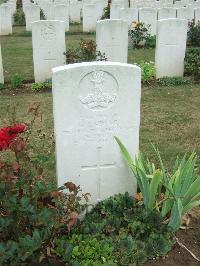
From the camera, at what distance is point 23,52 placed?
1338 cm

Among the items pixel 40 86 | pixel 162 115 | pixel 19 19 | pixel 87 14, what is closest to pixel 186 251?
pixel 162 115

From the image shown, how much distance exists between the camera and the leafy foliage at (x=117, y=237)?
10.9 feet

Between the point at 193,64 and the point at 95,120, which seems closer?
the point at 95,120

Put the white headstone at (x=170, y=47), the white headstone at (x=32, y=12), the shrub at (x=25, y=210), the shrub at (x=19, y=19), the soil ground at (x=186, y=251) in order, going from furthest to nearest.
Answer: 1. the shrub at (x=19, y=19)
2. the white headstone at (x=32, y=12)
3. the white headstone at (x=170, y=47)
4. the soil ground at (x=186, y=251)
5. the shrub at (x=25, y=210)

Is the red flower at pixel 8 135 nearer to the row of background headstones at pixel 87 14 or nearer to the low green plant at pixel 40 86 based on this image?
the low green plant at pixel 40 86

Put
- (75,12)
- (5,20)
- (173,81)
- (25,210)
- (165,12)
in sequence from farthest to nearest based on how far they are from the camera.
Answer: (75,12) < (5,20) < (165,12) < (173,81) < (25,210)

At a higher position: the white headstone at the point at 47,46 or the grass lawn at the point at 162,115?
the white headstone at the point at 47,46

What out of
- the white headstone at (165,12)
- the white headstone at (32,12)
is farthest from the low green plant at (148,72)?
the white headstone at (32,12)

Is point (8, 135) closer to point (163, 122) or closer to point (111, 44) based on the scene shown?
point (163, 122)

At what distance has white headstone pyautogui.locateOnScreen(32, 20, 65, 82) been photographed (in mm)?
8859

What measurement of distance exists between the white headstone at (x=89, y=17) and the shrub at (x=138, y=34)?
150 inches

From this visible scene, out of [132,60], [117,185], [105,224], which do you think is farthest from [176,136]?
[132,60]

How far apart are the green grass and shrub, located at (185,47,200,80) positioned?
2.22 metres

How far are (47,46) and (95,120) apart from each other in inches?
228
